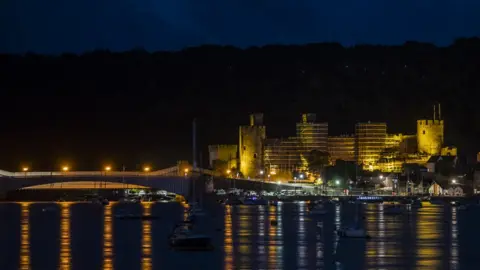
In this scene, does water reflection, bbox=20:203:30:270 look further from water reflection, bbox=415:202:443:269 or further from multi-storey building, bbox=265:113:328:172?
multi-storey building, bbox=265:113:328:172

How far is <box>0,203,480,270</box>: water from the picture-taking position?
53.0m

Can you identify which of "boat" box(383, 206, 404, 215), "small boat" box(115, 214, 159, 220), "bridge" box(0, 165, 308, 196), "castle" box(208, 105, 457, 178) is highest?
"castle" box(208, 105, 457, 178)

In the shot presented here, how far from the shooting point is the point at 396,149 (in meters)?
177

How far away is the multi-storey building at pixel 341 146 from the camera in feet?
593

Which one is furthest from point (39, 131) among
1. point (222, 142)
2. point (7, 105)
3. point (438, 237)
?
point (438, 237)

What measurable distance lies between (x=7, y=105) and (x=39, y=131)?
1119 centimetres

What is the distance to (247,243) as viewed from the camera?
208ft

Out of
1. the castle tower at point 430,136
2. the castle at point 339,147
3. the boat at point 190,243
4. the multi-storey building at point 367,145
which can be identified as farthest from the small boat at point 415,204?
the multi-storey building at point 367,145

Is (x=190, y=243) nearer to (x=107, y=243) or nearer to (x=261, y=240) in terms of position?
(x=107, y=243)

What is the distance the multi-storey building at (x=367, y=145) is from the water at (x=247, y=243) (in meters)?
85.3

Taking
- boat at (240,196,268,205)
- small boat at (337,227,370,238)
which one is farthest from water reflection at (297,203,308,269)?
boat at (240,196,268,205)

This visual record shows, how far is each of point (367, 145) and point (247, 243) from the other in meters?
117

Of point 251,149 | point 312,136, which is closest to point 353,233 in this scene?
point 251,149

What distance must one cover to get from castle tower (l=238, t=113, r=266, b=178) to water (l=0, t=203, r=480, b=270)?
249ft
